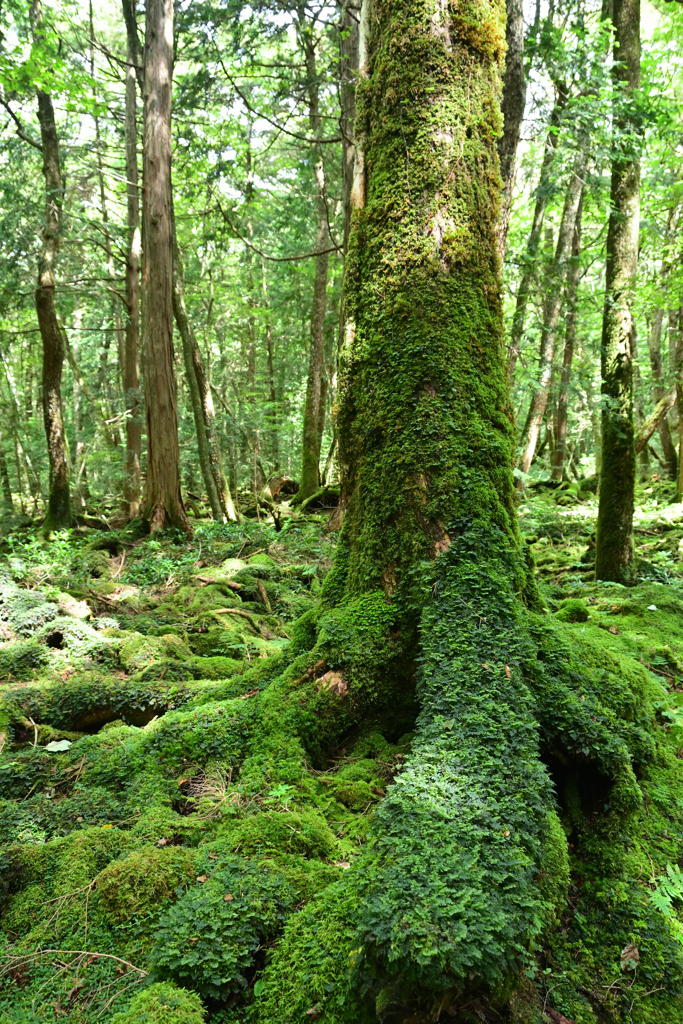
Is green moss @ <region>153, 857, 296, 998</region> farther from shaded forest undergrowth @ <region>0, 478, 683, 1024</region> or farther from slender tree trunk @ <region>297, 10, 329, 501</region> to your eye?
slender tree trunk @ <region>297, 10, 329, 501</region>

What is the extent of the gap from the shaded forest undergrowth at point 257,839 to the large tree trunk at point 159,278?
6.13m

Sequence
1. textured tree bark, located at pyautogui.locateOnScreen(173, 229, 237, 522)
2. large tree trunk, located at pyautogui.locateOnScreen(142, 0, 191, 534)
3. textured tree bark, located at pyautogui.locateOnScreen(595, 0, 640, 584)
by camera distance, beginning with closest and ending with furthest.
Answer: textured tree bark, located at pyautogui.locateOnScreen(595, 0, 640, 584) → large tree trunk, located at pyautogui.locateOnScreen(142, 0, 191, 534) → textured tree bark, located at pyautogui.locateOnScreen(173, 229, 237, 522)

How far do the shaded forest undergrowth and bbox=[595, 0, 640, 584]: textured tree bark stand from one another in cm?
232

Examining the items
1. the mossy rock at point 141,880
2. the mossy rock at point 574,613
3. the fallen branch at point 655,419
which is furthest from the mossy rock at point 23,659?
the fallen branch at point 655,419

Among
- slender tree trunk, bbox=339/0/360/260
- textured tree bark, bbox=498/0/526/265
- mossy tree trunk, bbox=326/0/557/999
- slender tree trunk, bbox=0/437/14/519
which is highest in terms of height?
slender tree trunk, bbox=339/0/360/260

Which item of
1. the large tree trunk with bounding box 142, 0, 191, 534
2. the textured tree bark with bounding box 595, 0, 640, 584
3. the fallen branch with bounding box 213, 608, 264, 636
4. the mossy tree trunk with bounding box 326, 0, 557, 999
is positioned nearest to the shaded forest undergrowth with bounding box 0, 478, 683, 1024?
the mossy tree trunk with bounding box 326, 0, 557, 999

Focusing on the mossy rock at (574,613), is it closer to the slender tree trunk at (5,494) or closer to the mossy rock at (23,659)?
the mossy rock at (23,659)

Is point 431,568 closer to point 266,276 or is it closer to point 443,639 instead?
point 443,639

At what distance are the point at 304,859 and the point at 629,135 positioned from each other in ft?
26.1

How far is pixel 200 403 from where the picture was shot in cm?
1245

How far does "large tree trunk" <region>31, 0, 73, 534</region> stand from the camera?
12.1 metres

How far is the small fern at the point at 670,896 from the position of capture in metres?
2.53

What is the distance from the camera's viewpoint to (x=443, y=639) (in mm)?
2889

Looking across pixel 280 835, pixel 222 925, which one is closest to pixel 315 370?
pixel 280 835
